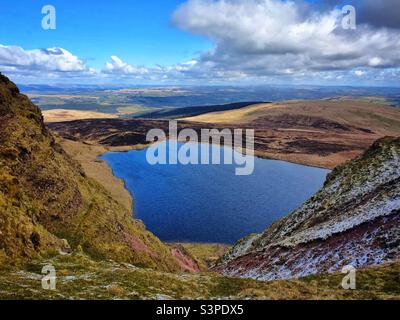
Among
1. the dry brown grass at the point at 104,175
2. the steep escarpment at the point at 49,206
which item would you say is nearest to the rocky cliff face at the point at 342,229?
the steep escarpment at the point at 49,206

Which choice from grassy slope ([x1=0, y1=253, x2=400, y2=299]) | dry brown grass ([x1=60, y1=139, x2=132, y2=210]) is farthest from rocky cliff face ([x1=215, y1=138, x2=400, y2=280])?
dry brown grass ([x1=60, y1=139, x2=132, y2=210])

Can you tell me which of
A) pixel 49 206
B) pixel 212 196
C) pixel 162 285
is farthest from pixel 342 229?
pixel 212 196

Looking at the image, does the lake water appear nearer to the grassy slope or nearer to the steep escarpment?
the steep escarpment

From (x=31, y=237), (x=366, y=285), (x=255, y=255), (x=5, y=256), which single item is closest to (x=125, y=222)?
(x=255, y=255)

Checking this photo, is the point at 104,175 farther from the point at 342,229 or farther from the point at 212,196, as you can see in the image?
the point at 342,229

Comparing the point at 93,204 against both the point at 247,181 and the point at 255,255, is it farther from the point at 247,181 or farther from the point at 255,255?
the point at 247,181
